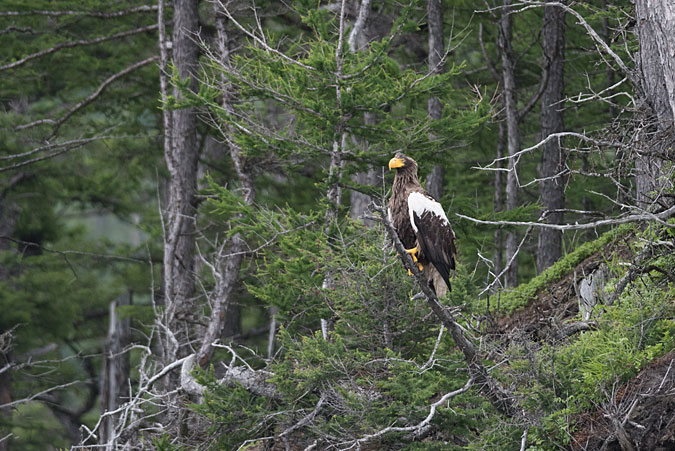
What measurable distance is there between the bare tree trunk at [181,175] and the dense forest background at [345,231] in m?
0.05

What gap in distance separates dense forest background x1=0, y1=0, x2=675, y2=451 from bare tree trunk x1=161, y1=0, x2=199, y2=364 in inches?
1.9

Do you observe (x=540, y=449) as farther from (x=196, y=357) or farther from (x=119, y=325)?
(x=119, y=325)

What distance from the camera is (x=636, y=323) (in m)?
7.32

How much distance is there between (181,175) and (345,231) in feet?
17.7

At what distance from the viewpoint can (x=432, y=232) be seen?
296 inches

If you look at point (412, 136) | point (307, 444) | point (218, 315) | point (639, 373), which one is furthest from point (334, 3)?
point (639, 373)

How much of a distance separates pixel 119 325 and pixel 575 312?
10.7 meters

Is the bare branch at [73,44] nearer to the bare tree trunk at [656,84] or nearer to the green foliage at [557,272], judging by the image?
the green foliage at [557,272]

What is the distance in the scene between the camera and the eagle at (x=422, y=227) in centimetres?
751

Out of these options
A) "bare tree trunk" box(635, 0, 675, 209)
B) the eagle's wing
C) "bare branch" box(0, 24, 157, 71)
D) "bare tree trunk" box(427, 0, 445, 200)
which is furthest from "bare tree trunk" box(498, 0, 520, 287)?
"bare branch" box(0, 24, 157, 71)

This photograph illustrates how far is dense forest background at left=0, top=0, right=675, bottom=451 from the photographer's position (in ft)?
23.4

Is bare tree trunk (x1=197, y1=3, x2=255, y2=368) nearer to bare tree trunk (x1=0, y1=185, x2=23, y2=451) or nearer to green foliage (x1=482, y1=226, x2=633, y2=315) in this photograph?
green foliage (x1=482, y1=226, x2=633, y2=315)

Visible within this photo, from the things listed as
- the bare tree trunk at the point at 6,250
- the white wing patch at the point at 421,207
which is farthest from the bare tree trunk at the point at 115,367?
the white wing patch at the point at 421,207

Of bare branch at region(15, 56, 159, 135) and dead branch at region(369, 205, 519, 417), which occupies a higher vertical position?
bare branch at region(15, 56, 159, 135)
